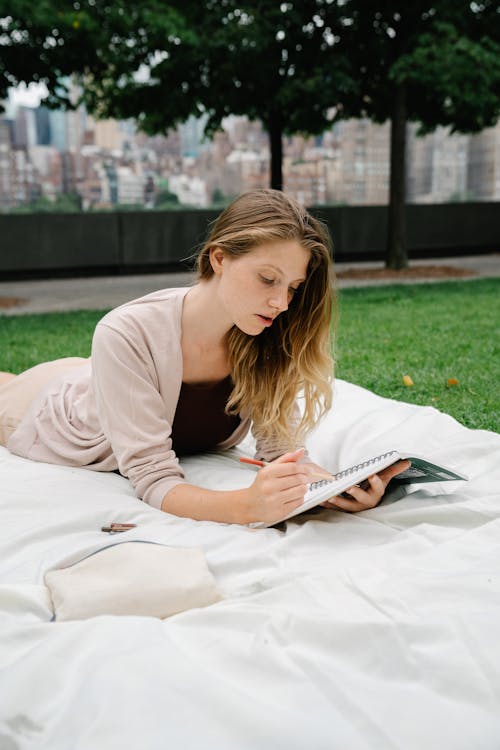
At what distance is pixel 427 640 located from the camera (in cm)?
194

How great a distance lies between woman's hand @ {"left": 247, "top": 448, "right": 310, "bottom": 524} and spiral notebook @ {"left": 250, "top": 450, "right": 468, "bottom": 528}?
31 mm

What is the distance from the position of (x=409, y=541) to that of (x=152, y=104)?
1243cm

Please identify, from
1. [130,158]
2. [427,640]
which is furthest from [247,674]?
[130,158]

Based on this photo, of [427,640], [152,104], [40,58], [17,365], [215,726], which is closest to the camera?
[215,726]

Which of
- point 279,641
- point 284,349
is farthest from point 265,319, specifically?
point 279,641

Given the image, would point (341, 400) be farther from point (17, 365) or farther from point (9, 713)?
point (17, 365)

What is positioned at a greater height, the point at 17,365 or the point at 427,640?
the point at 427,640

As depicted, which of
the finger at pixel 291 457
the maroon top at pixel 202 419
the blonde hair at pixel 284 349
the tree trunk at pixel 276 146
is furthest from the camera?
the tree trunk at pixel 276 146

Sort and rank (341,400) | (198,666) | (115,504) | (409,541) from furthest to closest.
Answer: (341,400), (115,504), (409,541), (198,666)

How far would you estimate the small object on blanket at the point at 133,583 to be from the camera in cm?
213

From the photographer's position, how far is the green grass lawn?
18.4ft

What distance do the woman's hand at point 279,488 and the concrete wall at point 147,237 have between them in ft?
38.5

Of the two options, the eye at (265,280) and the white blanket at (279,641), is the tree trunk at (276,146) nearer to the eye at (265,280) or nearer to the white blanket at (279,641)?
the eye at (265,280)

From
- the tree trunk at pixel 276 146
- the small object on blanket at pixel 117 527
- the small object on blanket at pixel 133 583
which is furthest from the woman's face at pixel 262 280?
the tree trunk at pixel 276 146
